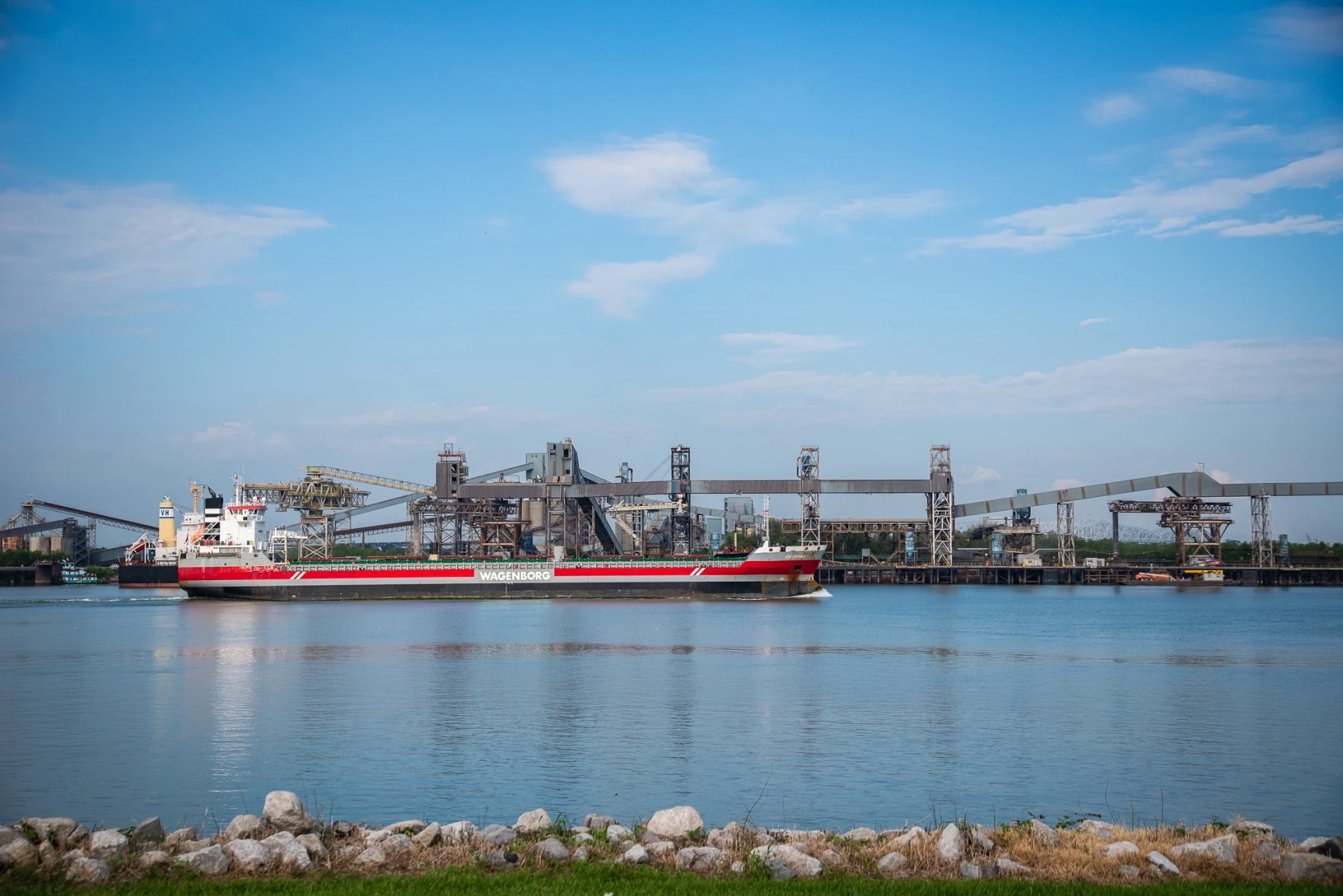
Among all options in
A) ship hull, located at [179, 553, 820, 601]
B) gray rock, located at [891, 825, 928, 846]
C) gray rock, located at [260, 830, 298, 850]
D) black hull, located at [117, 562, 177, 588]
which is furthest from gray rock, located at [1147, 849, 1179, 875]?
black hull, located at [117, 562, 177, 588]

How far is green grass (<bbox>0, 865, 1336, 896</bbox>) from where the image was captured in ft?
26.8

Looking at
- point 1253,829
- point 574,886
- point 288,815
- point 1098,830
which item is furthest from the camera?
point 1098,830

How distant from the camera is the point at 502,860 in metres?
9.01

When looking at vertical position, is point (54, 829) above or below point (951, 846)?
above

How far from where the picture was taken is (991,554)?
11356 cm

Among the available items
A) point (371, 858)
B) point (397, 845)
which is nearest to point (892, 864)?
point (397, 845)

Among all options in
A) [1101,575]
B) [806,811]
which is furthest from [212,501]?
[1101,575]

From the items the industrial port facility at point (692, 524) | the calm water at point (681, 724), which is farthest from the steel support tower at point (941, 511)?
the calm water at point (681, 724)

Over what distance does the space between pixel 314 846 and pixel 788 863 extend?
4024 mm

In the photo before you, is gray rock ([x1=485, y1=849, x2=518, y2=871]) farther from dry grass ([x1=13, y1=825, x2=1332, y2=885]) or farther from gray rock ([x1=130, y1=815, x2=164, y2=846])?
gray rock ([x1=130, y1=815, x2=164, y2=846])

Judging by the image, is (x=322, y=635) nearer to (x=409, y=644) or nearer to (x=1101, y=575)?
(x=409, y=644)

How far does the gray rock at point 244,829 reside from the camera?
9.77 meters

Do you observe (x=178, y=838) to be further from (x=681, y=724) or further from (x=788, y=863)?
(x=681, y=724)

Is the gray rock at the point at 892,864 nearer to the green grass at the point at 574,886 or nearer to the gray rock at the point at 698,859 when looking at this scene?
the green grass at the point at 574,886
